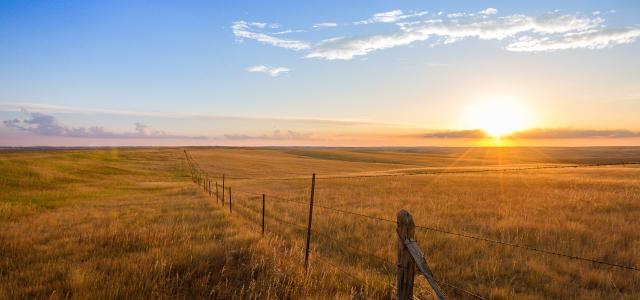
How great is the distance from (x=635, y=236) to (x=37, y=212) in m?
21.4

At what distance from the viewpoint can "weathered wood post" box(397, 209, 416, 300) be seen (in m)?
3.98

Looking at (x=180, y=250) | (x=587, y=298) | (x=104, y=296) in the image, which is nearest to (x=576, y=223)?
(x=587, y=298)

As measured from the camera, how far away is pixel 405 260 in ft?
13.1

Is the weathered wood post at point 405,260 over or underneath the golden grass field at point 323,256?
over

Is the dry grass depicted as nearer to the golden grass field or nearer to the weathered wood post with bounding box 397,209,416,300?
the golden grass field

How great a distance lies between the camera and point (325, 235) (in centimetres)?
1130

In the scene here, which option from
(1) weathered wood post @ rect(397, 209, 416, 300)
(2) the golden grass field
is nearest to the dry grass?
(2) the golden grass field

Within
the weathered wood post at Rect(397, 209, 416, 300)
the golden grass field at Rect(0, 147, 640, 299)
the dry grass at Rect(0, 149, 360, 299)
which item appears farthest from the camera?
the golden grass field at Rect(0, 147, 640, 299)

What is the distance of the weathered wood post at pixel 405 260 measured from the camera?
398cm

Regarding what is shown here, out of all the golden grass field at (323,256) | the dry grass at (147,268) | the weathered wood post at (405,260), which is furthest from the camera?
the golden grass field at (323,256)

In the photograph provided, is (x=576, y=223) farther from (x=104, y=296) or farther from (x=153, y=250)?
(x=104, y=296)

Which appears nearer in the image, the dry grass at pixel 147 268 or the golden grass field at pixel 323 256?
the dry grass at pixel 147 268

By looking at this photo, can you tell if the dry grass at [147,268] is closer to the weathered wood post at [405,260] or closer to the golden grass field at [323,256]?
the golden grass field at [323,256]

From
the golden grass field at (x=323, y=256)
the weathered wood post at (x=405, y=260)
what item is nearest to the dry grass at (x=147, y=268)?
the golden grass field at (x=323, y=256)
